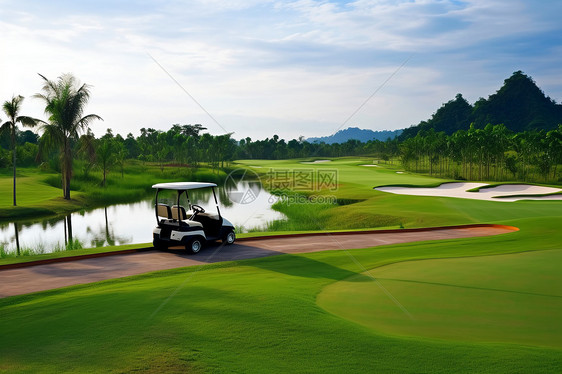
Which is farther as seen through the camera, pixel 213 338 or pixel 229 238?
pixel 229 238

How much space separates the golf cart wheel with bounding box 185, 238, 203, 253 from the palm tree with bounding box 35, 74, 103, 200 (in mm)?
27949

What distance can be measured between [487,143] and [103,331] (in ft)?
214

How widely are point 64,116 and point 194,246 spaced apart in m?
30.2

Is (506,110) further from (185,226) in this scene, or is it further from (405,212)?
(185,226)

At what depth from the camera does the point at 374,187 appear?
137ft

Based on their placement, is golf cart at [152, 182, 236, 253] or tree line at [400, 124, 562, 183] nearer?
golf cart at [152, 182, 236, 253]

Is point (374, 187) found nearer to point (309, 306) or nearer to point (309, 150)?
point (309, 306)

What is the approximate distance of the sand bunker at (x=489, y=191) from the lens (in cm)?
3516

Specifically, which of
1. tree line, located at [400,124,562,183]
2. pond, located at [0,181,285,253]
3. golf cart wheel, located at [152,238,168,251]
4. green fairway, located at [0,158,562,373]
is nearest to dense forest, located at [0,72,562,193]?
tree line, located at [400,124,562,183]

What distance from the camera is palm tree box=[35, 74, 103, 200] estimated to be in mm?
37312

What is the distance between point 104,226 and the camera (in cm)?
2780

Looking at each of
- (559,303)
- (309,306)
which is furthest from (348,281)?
(559,303)

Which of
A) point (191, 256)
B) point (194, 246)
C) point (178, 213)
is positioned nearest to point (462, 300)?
point (191, 256)

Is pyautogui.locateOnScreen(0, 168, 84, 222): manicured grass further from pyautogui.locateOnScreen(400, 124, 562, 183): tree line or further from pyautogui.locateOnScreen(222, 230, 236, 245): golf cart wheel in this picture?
pyautogui.locateOnScreen(400, 124, 562, 183): tree line
